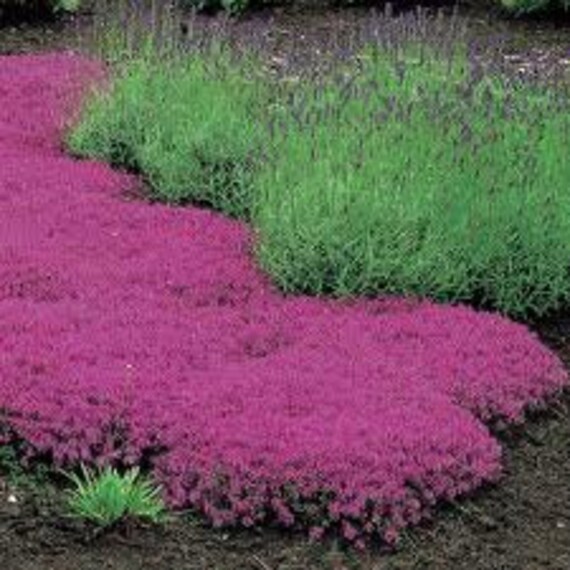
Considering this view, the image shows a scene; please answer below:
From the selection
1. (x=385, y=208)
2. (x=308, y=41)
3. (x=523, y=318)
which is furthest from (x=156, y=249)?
(x=308, y=41)

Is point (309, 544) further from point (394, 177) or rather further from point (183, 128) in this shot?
point (183, 128)

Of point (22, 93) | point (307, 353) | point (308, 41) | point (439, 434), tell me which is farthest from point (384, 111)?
point (308, 41)

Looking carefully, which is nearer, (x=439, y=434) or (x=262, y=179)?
(x=439, y=434)

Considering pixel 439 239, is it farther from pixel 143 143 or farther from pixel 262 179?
pixel 143 143

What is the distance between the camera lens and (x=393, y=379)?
656 centimetres

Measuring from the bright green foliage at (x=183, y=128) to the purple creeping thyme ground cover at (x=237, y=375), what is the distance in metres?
0.49

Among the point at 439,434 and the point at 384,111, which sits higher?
the point at 384,111

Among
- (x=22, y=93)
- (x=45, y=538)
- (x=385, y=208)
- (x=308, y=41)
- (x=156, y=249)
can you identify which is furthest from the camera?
(x=308, y=41)

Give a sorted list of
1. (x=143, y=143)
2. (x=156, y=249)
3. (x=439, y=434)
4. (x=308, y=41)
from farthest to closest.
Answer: (x=308, y=41) → (x=143, y=143) → (x=156, y=249) → (x=439, y=434)

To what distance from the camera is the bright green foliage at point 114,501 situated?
18.3 feet

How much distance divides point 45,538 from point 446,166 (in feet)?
10.7

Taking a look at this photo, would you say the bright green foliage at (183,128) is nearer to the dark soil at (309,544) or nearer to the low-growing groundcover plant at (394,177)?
the low-growing groundcover plant at (394,177)

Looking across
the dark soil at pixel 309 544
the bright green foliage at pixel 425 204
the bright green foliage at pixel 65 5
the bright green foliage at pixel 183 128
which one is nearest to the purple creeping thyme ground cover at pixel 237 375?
the dark soil at pixel 309 544

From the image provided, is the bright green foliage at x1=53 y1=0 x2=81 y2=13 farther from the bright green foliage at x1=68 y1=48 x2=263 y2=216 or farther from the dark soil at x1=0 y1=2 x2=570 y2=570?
the dark soil at x1=0 y1=2 x2=570 y2=570
